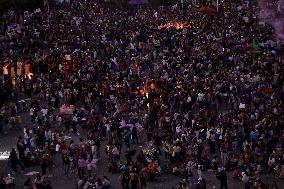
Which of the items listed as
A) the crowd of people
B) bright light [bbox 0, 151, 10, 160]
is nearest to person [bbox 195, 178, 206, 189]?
the crowd of people

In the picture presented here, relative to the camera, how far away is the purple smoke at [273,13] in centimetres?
4275

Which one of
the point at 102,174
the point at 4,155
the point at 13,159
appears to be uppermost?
the point at 13,159

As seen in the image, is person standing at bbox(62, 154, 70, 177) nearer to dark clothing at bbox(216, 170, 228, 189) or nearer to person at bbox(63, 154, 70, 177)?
person at bbox(63, 154, 70, 177)

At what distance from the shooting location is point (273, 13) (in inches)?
1853

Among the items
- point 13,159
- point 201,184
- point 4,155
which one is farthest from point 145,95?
point 201,184

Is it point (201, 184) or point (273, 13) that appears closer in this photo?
point (201, 184)

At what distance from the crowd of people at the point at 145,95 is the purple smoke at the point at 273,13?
2.83 ft

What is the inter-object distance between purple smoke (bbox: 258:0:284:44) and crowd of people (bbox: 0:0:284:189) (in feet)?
2.83

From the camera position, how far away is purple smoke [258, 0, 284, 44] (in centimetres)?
4275

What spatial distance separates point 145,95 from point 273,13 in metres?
20.5

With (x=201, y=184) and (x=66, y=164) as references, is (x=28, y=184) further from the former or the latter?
(x=201, y=184)

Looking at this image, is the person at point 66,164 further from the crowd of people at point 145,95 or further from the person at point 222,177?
the person at point 222,177

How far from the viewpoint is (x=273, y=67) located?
32125 millimetres

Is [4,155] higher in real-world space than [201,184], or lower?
lower
